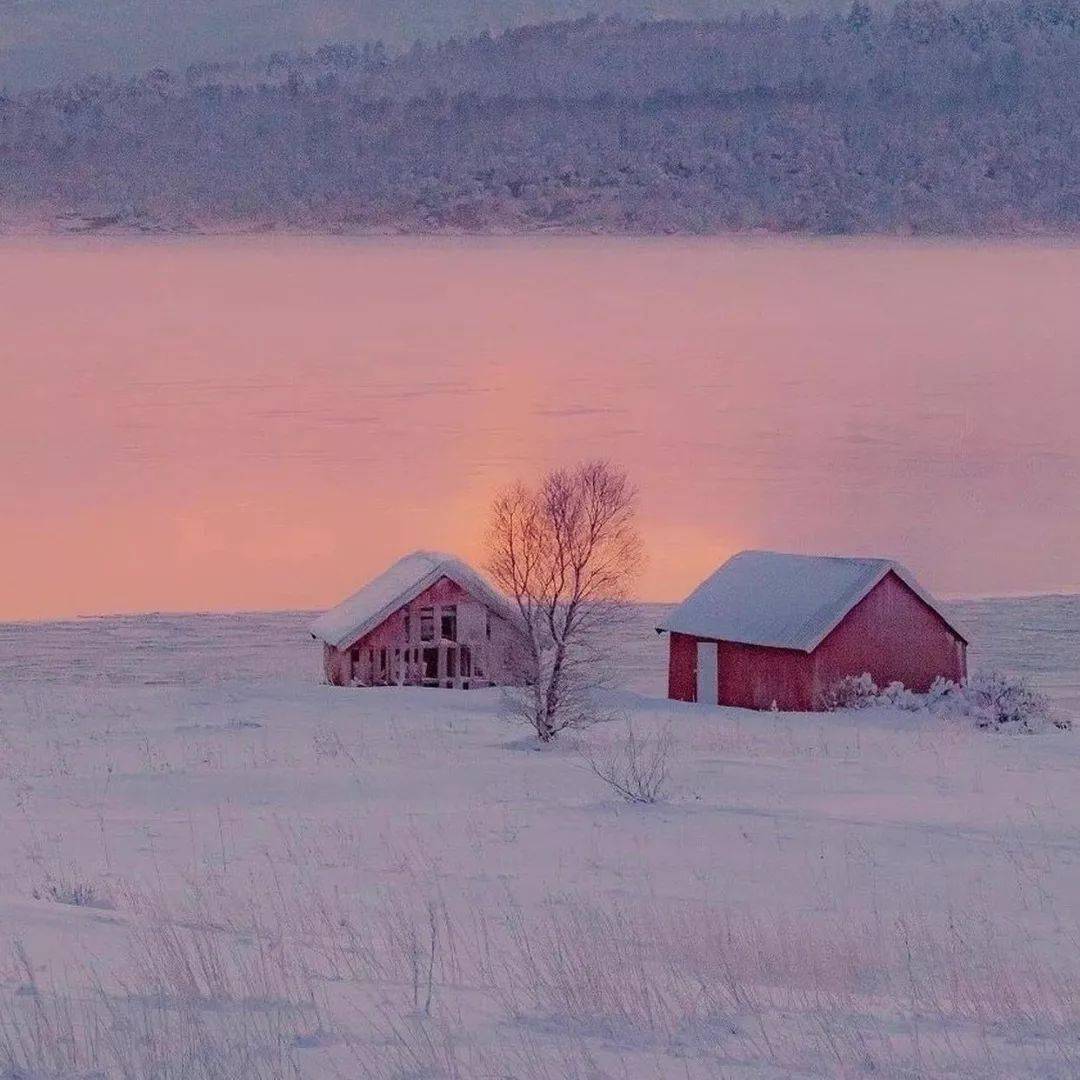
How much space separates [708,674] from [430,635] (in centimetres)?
656

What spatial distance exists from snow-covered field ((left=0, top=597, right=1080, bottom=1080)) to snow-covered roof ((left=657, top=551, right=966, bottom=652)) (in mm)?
5903

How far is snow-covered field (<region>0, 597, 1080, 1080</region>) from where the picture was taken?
8039 mm

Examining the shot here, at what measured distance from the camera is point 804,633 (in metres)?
36.8

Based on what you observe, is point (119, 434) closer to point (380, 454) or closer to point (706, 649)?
point (380, 454)

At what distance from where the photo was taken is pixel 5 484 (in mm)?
129625

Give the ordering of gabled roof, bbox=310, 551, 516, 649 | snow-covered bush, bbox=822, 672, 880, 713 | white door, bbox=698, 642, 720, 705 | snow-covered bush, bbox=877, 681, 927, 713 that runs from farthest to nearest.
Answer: gabled roof, bbox=310, 551, 516, 649
white door, bbox=698, 642, 720, 705
snow-covered bush, bbox=822, 672, 880, 713
snow-covered bush, bbox=877, 681, 927, 713

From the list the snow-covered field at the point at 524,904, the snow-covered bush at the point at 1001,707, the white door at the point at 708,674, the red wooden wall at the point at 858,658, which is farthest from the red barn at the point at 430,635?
the snow-covered bush at the point at 1001,707

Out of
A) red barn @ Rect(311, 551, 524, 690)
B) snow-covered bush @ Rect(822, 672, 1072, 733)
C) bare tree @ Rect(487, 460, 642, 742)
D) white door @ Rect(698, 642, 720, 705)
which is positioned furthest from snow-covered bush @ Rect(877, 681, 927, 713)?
red barn @ Rect(311, 551, 524, 690)

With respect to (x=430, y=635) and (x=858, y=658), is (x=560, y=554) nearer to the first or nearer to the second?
(x=858, y=658)

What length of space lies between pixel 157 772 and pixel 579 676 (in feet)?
32.1

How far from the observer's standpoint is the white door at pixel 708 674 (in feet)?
127

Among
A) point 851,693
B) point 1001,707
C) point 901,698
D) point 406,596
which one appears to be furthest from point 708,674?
point 406,596

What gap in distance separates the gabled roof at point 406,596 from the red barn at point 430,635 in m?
0.02

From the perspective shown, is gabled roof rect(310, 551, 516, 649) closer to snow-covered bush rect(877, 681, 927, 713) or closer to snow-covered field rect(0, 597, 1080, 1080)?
snow-covered bush rect(877, 681, 927, 713)
